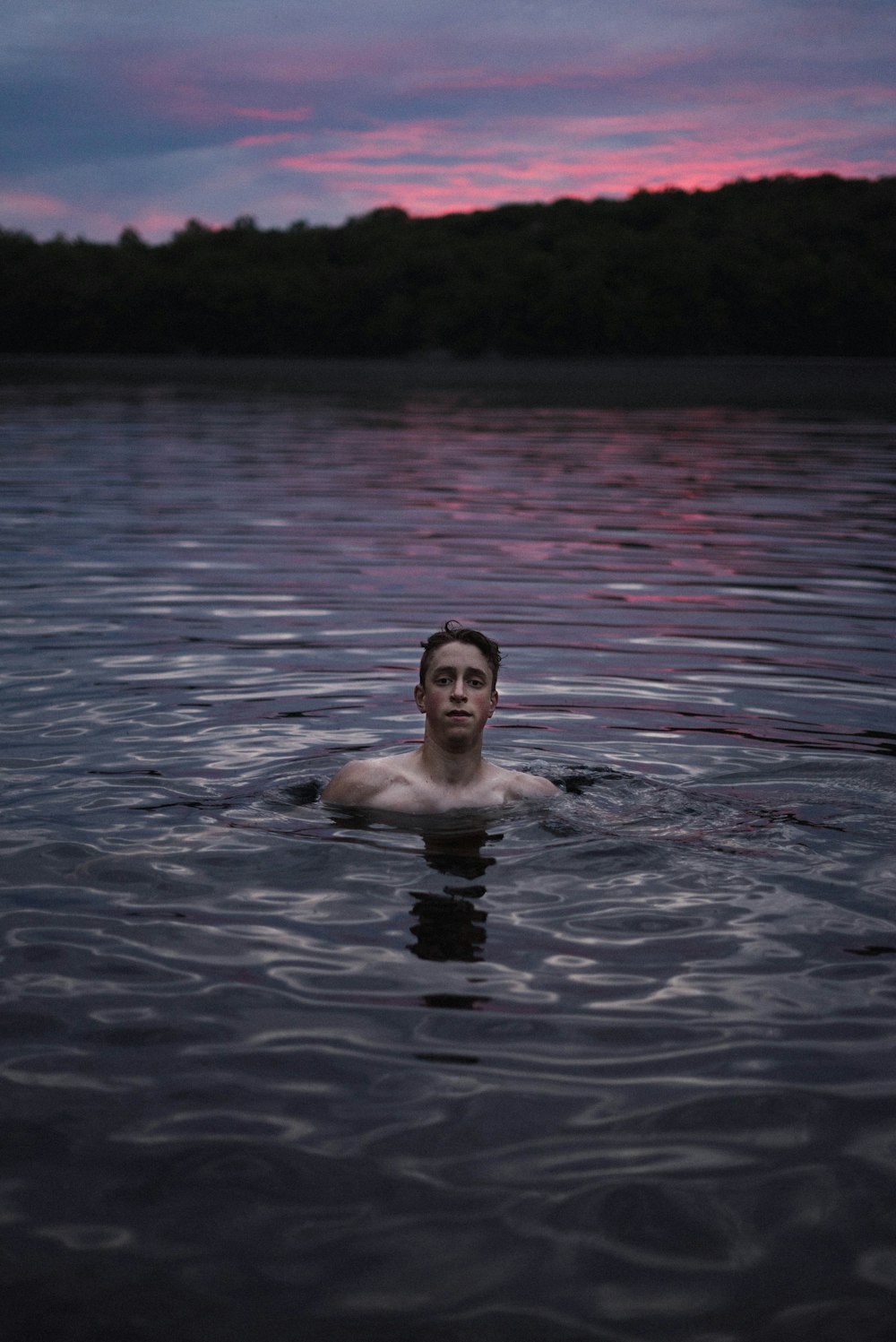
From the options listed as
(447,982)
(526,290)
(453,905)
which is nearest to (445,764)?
(453,905)

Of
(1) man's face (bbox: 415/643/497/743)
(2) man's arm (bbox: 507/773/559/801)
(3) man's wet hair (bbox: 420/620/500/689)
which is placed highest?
(3) man's wet hair (bbox: 420/620/500/689)

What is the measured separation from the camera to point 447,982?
5.21 m

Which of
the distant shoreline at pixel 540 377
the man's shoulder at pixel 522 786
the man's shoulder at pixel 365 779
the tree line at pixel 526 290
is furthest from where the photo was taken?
the tree line at pixel 526 290

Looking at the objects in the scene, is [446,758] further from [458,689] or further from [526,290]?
[526,290]

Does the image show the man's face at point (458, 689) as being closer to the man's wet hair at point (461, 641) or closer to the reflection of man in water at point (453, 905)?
the man's wet hair at point (461, 641)

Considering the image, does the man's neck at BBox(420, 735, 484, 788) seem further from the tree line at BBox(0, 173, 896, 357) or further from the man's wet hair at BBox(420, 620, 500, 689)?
the tree line at BBox(0, 173, 896, 357)

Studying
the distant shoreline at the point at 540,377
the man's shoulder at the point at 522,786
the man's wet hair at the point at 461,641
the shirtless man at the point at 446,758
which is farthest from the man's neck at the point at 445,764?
the distant shoreline at the point at 540,377

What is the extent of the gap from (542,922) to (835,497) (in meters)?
17.1

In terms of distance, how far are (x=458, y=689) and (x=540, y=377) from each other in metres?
82.2

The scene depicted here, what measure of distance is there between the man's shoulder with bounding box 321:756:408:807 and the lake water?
0.47ft

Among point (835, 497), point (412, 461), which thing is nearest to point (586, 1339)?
point (835, 497)

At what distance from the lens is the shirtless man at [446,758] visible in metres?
7.07

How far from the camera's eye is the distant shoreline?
60.4 meters

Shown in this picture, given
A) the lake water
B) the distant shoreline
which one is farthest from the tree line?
the lake water
